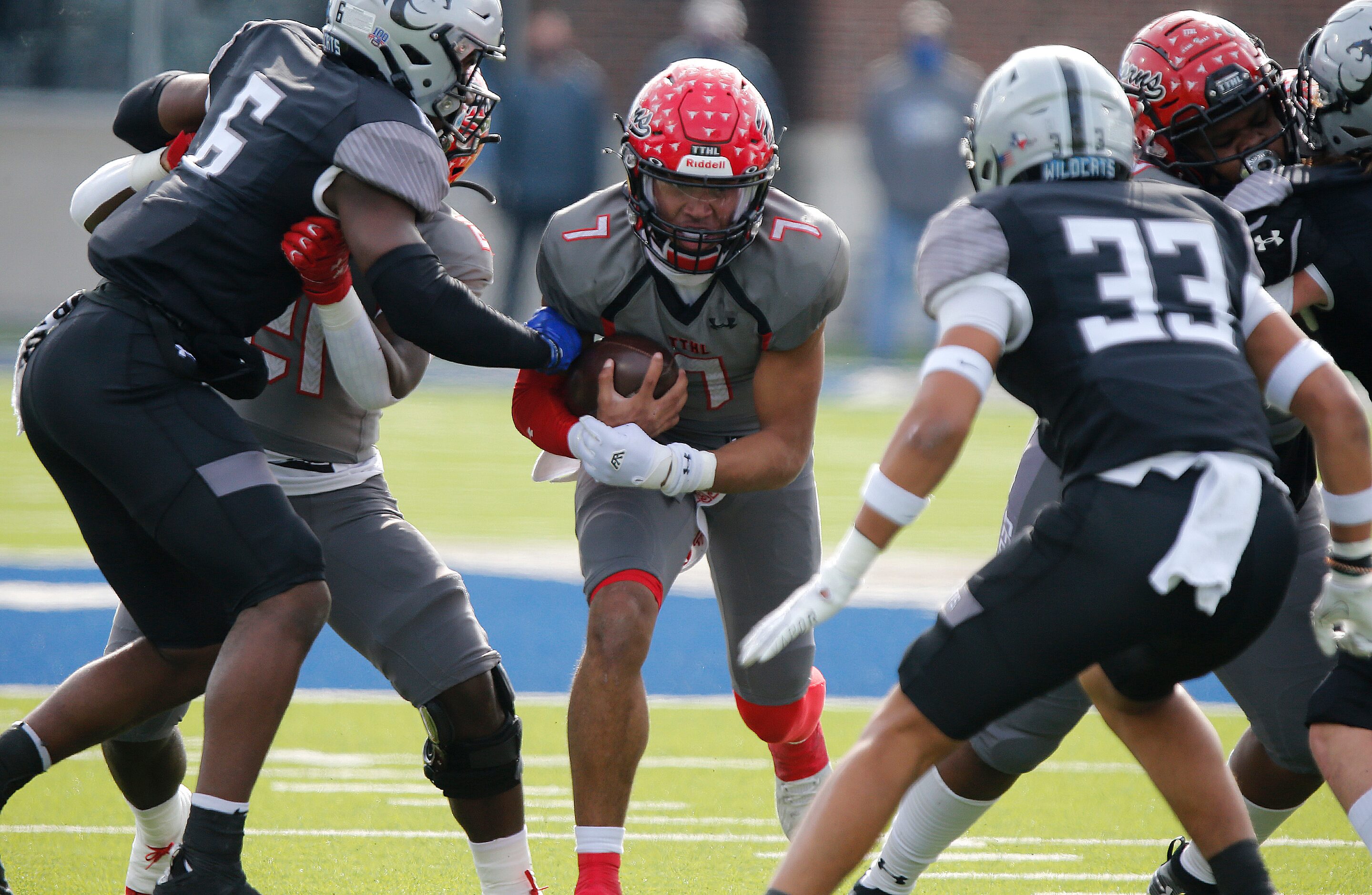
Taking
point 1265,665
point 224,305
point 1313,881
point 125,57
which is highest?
point 224,305

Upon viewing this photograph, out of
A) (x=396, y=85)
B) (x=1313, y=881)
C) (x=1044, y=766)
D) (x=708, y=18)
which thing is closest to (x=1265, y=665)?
(x=1313, y=881)

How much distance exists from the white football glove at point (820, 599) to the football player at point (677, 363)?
664mm

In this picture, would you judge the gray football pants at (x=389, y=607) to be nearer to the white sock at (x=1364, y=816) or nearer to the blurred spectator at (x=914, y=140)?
the white sock at (x=1364, y=816)

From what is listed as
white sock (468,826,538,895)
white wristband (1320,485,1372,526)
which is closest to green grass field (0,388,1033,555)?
white sock (468,826,538,895)

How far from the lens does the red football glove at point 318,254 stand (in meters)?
2.71

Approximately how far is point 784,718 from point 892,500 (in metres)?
1.38

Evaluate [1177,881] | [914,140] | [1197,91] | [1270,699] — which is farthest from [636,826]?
[914,140]

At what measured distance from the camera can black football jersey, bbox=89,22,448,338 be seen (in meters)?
2.69

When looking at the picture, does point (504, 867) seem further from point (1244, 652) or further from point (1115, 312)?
point (1115, 312)

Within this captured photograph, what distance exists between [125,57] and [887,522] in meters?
13.0

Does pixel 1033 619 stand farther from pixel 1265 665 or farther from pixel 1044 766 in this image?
pixel 1044 766

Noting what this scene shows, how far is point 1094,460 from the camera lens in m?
2.32

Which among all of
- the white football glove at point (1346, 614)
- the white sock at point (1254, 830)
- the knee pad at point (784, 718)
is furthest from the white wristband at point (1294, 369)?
the knee pad at point (784, 718)

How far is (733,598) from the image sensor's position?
11.7 ft
